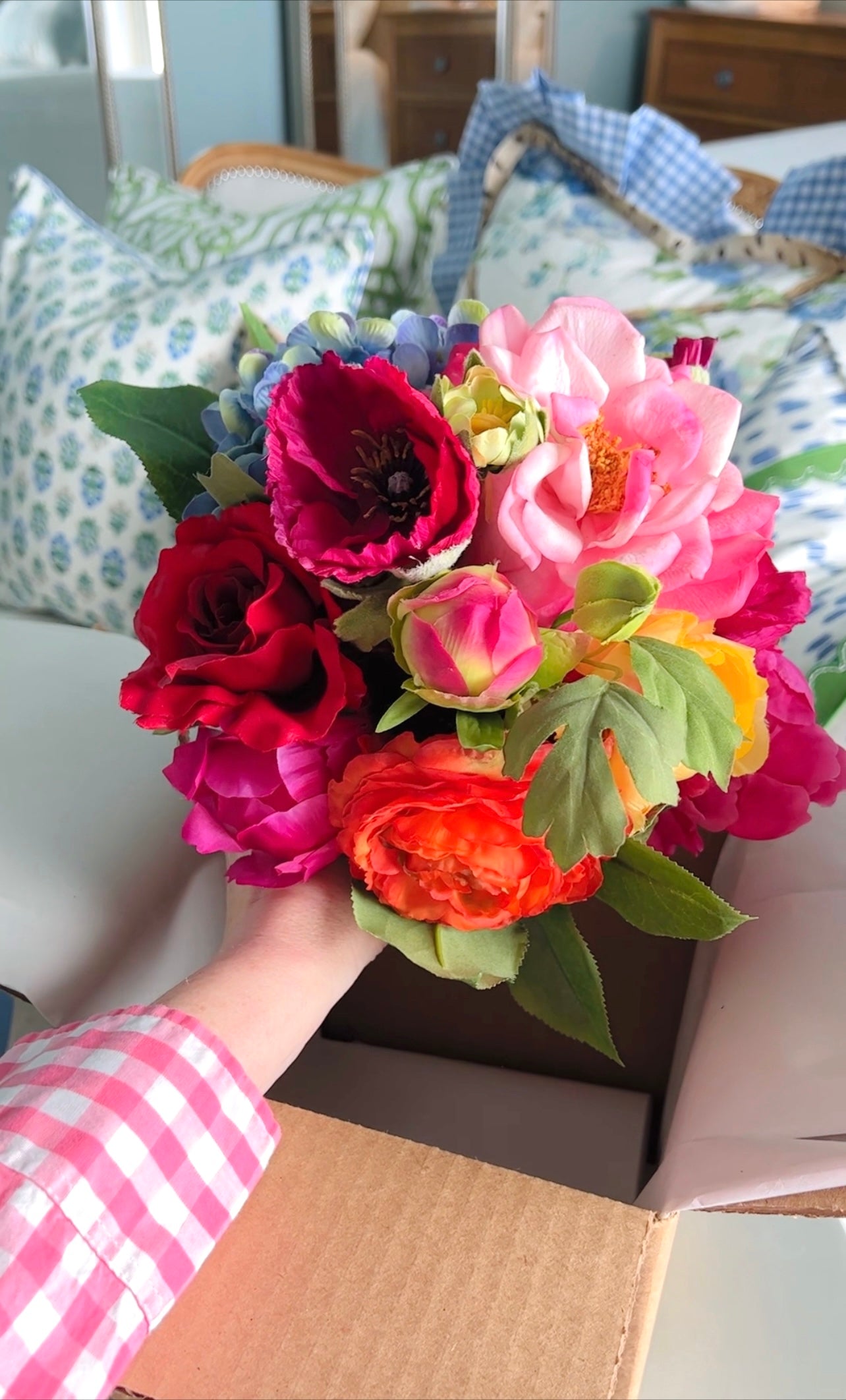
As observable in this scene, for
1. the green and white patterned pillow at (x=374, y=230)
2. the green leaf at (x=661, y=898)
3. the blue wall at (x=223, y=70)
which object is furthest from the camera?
the blue wall at (x=223, y=70)

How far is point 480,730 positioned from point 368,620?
0.22 ft

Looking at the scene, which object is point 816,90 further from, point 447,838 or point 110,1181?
point 110,1181

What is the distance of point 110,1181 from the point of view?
0.40m

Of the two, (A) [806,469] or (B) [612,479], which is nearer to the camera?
(B) [612,479]

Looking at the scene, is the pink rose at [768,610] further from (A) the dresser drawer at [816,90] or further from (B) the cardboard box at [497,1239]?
(A) the dresser drawer at [816,90]

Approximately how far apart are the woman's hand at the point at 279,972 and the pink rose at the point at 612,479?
195 millimetres

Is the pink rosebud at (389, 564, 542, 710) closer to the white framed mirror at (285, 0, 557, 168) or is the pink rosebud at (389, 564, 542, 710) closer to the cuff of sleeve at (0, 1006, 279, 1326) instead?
the cuff of sleeve at (0, 1006, 279, 1326)

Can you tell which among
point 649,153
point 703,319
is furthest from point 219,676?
point 649,153

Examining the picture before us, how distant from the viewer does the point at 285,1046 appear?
502 millimetres

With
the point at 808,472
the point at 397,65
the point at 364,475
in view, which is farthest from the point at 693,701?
the point at 397,65

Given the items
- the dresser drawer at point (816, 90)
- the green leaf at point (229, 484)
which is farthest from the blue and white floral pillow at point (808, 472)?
the dresser drawer at point (816, 90)

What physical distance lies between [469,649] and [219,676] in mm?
110

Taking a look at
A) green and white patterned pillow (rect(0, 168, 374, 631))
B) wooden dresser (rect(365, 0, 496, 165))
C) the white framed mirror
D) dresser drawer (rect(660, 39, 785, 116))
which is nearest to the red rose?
green and white patterned pillow (rect(0, 168, 374, 631))

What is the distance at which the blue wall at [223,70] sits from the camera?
7.93 feet
